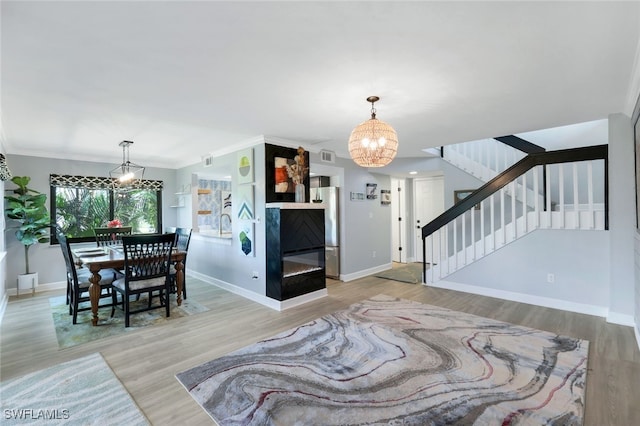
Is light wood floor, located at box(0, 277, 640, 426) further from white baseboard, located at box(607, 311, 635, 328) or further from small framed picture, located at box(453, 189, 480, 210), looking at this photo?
small framed picture, located at box(453, 189, 480, 210)

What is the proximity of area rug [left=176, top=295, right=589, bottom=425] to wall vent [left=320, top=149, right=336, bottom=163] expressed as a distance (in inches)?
111

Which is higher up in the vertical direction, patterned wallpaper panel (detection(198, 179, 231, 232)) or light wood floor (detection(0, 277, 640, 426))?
patterned wallpaper panel (detection(198, 179, 231, 232))

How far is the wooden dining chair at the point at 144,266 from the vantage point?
3.27 m

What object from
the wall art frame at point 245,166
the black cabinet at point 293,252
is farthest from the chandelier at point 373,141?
the wall art frame at point 245,166

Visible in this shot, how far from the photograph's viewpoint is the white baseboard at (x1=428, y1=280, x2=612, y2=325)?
354 cm

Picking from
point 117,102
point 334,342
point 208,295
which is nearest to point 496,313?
point 334,342

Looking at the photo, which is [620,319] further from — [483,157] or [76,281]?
[76,281]

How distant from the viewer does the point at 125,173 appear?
431 centimetres

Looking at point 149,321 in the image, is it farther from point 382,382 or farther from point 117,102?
point 382,382

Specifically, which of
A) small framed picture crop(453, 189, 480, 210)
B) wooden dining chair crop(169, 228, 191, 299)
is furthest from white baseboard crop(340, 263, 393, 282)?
wooden dining chair crop(169, 228, 191, 299)

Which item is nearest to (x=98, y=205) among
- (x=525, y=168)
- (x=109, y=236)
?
(x=109, y=236)

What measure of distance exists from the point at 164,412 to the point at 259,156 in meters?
3.10

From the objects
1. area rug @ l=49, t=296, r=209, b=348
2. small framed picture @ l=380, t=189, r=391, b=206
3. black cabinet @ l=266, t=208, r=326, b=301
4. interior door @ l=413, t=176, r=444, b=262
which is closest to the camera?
area rug @ l=49, t=296, r=209, b=348

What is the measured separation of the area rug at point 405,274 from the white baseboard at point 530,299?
19.3 inches
